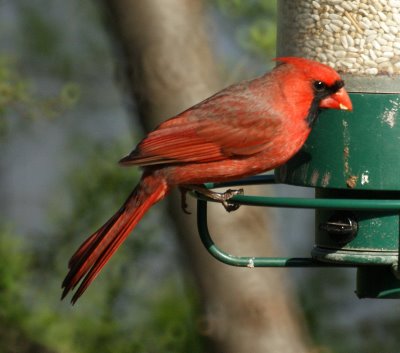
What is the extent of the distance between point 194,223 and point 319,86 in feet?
4.25

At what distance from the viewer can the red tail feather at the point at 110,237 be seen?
4281mm

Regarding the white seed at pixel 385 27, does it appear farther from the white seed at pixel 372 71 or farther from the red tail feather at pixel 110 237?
the red tail feather at pixel 110 237

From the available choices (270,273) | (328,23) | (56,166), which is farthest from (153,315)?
(328,23)

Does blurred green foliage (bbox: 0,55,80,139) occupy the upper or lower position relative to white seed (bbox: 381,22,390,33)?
lower

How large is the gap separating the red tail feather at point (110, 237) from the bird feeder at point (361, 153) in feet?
0.75

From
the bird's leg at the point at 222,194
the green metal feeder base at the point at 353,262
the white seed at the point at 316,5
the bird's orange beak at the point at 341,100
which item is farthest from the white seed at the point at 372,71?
the bird's leg at the point at 222,194

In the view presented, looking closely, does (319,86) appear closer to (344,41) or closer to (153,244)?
(344,41)

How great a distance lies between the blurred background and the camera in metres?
5.30

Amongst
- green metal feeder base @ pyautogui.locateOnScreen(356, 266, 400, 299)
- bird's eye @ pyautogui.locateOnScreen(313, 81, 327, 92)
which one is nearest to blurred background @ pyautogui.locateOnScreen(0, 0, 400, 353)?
green metal feeder base @ pyautogui.locateOnScreen(356, 266, 400, 299)

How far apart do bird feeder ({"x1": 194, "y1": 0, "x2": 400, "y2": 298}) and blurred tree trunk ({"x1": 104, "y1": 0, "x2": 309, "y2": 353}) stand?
106cm

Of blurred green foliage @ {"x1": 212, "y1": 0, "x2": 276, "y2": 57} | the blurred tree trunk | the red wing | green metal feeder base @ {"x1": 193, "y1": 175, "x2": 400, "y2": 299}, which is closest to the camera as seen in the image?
green metal feeder base @ {"x1": 193, "y1": 175, "x2": 400, "y2": 299}

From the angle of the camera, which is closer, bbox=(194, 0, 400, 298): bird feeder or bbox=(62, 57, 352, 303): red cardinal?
bbox=(194, 0, 400, 298): bird feeder

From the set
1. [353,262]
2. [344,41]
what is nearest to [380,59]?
[344,41]

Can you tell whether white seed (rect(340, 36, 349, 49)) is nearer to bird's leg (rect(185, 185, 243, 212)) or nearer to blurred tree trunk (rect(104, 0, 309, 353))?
bird's leg (rect(185, 185, 243, 212))
